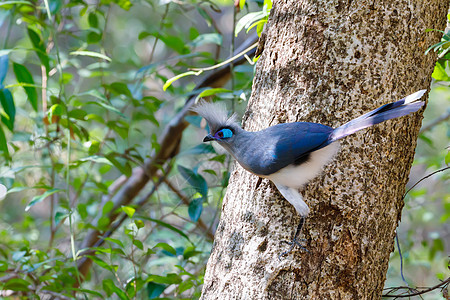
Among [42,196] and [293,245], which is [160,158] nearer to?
[42,196]

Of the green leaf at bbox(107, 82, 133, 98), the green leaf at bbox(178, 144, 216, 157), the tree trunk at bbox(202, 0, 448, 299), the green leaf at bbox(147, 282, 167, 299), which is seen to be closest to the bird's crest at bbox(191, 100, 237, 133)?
the tree trunk at bbox(202, 0, 448, 299)

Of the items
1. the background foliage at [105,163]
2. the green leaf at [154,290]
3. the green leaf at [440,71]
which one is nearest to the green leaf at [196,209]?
the background foliage at [105,163]

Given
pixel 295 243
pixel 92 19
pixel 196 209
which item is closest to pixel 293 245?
pixel 295 243

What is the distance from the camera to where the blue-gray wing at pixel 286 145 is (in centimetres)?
149

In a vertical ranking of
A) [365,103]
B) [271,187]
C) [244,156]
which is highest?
[365,103]

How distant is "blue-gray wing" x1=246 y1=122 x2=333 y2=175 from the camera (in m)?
1.49

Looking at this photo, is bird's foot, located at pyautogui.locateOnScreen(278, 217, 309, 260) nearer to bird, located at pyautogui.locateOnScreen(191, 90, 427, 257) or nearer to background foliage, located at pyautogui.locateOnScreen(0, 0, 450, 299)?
bird, located at pyautogui.locateOnScreen(191, 90, 427, 257)

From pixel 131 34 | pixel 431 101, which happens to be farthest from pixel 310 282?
pixel 131 34

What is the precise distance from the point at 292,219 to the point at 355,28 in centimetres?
75

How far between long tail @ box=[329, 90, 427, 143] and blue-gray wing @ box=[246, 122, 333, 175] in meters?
0.09

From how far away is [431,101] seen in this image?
685cm

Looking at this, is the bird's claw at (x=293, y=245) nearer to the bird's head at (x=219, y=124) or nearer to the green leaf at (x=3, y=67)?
the bird's head at (x=219, y=124)

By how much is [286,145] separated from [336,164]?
0.20 m

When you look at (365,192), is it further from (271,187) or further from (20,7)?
(20,7)
